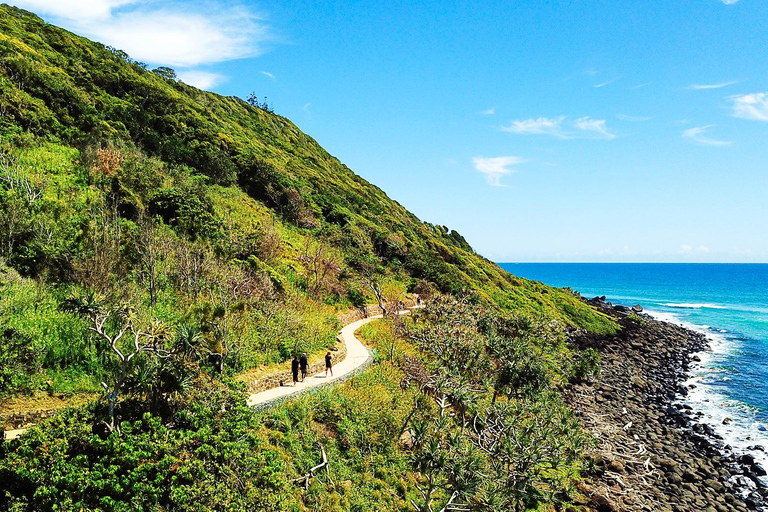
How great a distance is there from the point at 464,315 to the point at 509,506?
54.0 ft

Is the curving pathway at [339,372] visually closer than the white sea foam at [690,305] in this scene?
Yes

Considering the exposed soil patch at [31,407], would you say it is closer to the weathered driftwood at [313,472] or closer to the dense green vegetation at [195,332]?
the dense green vegetation at [195,332]

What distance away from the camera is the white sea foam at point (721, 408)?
96.8 ft

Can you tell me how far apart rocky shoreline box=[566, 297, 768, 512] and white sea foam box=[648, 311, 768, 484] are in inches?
33.0

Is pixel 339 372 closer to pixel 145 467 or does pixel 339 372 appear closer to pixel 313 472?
pixel 313 472

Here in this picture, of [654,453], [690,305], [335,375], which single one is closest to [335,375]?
[335,375]

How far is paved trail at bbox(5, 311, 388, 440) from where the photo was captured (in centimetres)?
1739

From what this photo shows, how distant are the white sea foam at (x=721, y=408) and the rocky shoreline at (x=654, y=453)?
33.0 inches

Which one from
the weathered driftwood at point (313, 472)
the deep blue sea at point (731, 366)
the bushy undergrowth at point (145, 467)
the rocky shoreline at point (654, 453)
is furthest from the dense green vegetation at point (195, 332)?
the deep blue sea at point (731, 366)

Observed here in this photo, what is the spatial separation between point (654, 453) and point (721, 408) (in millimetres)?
13115

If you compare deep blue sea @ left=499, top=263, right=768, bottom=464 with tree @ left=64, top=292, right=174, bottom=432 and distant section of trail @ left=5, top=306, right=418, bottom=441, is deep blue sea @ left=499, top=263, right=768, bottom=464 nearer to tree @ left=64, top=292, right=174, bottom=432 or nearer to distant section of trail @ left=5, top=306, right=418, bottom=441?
distant section of trail @ left=5, top=306, right=418, bottom=441

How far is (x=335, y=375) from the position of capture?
21844 mm

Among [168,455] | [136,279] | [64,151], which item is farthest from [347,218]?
[168,455]

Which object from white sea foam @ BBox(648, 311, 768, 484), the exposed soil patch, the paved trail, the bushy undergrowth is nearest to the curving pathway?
the paved trail
